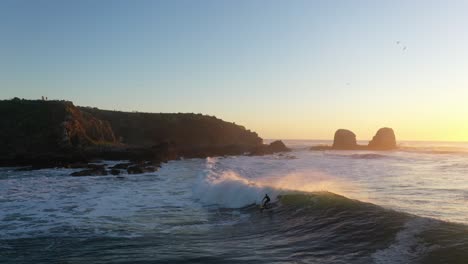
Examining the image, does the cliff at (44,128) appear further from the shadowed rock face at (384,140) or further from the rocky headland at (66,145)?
the shadowed rock face at (384,140)

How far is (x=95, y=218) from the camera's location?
15.8 metres

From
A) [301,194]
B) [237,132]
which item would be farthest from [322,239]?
[237,132]

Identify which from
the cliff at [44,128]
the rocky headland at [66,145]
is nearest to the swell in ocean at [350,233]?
the rocky headland at [66,145]

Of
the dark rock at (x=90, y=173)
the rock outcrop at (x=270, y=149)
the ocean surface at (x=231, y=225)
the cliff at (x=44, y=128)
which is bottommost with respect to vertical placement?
the ocean surface at (x=231, y=225)

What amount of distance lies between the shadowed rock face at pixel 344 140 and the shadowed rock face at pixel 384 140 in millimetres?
4332

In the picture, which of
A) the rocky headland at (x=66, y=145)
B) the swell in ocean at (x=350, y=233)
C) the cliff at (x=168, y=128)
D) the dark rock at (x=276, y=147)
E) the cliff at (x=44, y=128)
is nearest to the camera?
the swell in ocean at (x=350, y=233)

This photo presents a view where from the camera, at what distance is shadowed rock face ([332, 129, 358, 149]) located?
346 feet

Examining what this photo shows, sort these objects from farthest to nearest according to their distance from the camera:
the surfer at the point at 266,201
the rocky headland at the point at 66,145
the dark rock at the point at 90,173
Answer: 1. the rocky headland at the point at 66,145
2. the dark rock at the point at 90,173
3. the surfer at the point at 266,201

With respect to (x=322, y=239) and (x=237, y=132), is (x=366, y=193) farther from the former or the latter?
(x=237, y=132)

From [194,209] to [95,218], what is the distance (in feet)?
13.5

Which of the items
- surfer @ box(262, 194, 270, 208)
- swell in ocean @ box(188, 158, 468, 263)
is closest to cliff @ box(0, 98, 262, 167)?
surfer @ box(262, 194, 270, 208)

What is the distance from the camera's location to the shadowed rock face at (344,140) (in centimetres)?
10531

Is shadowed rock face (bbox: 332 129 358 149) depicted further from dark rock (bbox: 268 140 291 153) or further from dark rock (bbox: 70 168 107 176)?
dark rock (bbox: 70 168 107 176)

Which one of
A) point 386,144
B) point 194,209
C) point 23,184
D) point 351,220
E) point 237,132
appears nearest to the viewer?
point 351,220
